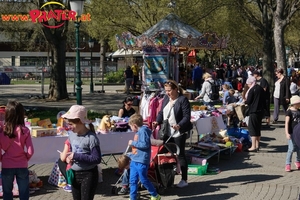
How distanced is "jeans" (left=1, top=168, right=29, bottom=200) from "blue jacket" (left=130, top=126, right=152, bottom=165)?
5.18 ft

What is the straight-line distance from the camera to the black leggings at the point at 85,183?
518 centimetres

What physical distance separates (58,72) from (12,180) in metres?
17.6

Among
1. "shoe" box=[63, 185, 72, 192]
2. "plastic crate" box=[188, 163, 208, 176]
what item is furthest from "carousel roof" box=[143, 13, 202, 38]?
"shoe" box=[63, 185, 72, 192]

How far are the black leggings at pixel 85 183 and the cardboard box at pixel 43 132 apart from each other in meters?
2.60

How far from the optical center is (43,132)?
25.3ft

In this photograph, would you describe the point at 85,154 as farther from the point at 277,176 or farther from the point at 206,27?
the point at 206,27

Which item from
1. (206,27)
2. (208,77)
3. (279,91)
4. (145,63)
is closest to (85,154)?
(208,77)

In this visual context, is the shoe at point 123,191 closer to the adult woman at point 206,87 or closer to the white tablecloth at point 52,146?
the white tablecloth at point 52,146

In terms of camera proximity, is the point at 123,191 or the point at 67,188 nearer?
the point at 123,191

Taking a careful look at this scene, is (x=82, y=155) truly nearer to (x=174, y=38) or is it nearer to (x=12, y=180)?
(x=12, y=180)

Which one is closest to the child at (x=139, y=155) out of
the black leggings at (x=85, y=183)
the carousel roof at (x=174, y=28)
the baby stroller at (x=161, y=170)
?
the baby stroller at (x=161, y=170)

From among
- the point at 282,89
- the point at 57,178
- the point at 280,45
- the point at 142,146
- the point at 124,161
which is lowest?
the point at 57,178

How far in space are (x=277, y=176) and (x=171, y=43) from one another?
1395 centimetres

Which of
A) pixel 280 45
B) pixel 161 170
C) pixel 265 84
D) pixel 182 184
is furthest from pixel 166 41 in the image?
pixel 161 170
